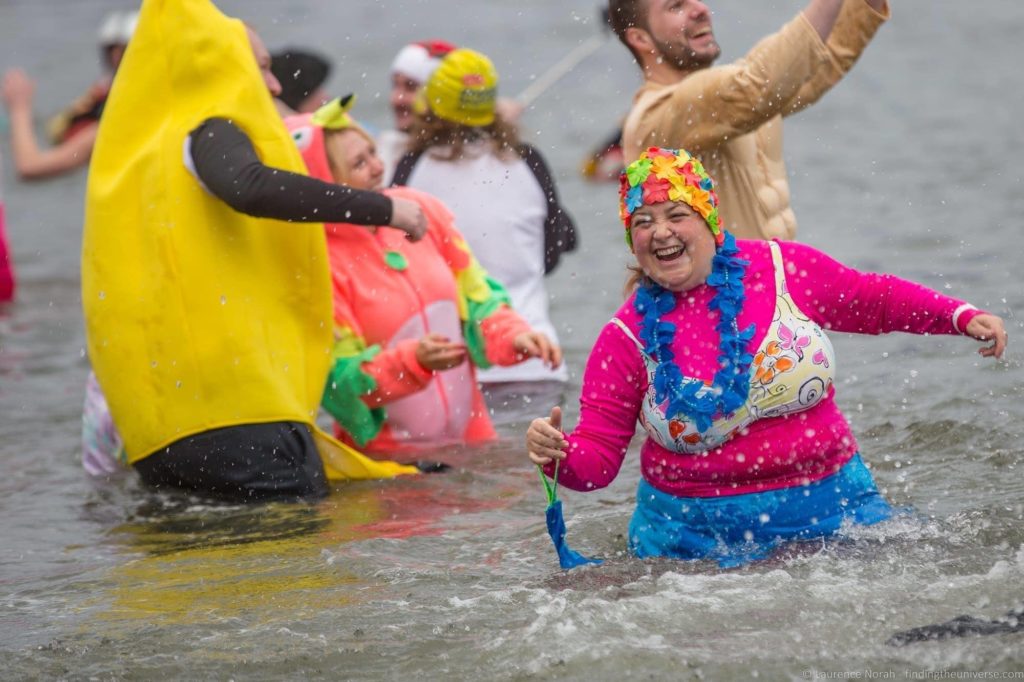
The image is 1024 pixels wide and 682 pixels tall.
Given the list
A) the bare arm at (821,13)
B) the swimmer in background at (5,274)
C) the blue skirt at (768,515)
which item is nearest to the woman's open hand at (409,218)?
the bare arm at (821,13)

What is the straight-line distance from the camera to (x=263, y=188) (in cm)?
606

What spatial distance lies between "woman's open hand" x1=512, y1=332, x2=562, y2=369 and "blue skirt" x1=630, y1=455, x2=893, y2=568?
142 cm

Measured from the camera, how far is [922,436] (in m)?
7.02

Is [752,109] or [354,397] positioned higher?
[752,109]

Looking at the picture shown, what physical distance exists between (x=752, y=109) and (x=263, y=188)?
1725 millimetres

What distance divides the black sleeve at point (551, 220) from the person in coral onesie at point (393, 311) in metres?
1.14

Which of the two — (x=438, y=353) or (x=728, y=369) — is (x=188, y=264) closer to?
(x=438, y=353)

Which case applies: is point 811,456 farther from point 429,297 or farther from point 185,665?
point 429,297

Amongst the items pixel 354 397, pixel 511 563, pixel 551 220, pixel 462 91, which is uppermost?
pixel 462 91

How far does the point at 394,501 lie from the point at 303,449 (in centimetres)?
40

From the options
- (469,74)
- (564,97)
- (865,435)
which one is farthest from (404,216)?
(564,97)

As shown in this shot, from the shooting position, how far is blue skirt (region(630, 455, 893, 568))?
Answer: 5.06 meters

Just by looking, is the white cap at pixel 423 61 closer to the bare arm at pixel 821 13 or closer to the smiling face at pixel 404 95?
the smiling face at pixel 404 95

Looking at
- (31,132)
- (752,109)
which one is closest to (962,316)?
(752,109)
